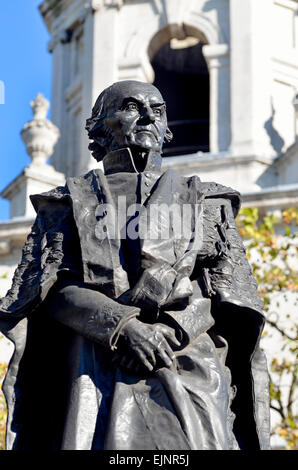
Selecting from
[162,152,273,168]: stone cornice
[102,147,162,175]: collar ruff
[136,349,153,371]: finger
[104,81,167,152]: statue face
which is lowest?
[136,349,153,371]: finger

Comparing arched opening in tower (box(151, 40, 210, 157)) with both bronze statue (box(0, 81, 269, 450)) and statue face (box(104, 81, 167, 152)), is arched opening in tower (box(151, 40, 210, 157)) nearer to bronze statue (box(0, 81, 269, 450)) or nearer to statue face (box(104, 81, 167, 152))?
statue face (box(104, 81, 167, 152))

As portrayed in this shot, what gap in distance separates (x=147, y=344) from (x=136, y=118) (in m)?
1.37

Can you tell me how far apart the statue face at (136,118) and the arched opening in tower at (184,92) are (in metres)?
22.6

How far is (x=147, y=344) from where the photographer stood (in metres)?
7.21

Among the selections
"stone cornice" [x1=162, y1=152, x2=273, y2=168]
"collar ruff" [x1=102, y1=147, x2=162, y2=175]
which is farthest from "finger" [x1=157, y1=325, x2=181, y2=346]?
"stone cornice" [x1=162, y1=152, x2=273, y2=168]

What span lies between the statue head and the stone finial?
21.2m

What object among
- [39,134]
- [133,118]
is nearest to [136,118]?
[133,118]

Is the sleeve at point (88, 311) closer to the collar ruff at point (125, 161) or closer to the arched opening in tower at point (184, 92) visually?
the collar ruff at point (125, 161)

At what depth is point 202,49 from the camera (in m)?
32.0

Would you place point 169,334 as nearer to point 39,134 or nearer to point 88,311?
point 88,311

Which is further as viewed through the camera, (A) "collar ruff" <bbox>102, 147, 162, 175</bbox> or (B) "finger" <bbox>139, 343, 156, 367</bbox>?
(A) "collar ruff" <bbox>102, 147, 162, 175</bbox>

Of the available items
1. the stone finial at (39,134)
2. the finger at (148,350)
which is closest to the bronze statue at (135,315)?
the finger at (148,350)

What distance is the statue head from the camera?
806cm
